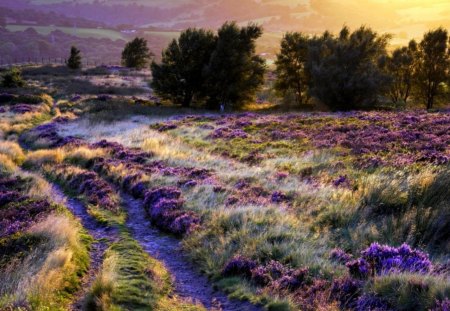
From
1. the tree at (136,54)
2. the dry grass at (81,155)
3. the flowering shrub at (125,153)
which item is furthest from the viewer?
the tree at (136,54)

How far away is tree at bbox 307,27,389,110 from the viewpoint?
132 feet

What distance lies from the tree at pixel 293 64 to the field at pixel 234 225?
29.9 metres

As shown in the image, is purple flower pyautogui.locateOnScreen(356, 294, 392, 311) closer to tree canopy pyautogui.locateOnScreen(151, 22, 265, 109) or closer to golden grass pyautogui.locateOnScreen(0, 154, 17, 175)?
golden grass pyautogui.locateOnScreen(0, 154, 17, 175)

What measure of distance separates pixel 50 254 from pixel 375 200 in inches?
307

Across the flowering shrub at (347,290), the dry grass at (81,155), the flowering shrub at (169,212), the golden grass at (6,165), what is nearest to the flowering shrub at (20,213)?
Result: the flowering shrub at (169,212)

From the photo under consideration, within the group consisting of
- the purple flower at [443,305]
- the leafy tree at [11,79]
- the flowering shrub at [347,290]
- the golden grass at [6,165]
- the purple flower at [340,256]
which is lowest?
the golden grass at [6,165]

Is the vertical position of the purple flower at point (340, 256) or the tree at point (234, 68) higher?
the tree at point (234, 68)

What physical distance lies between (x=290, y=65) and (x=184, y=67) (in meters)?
13.6

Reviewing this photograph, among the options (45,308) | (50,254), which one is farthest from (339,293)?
(50,254)

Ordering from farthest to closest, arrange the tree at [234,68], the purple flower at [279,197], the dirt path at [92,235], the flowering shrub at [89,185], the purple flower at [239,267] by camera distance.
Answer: the tree at [234,68] < the flowering shrub at [89,185] < the purple flower at [279,197] < the purple flower at [239,267] < the dirt path at [92,235]

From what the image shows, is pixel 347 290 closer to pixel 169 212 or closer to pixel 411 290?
pixel 411 290

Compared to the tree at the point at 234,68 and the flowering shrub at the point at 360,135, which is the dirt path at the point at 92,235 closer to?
the flowering shrub at the point at 360,135

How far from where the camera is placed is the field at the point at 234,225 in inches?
272

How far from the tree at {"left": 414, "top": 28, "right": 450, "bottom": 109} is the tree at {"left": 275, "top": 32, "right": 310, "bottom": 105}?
1298 centimetres
